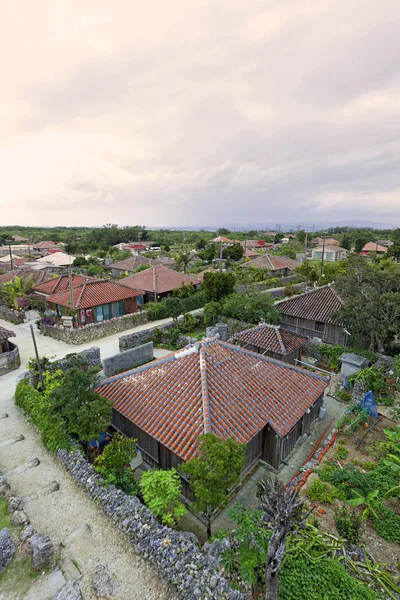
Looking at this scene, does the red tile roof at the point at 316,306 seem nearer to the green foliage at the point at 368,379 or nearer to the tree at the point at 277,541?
the green foliage at the point at 368,379

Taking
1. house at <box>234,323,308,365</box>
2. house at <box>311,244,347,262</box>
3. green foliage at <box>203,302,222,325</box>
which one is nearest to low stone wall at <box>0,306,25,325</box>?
green foliage at <box>203,302,222,325</box>

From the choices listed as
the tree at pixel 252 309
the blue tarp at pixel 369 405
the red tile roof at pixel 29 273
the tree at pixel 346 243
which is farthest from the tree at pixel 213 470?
the tree at pixel 346 243

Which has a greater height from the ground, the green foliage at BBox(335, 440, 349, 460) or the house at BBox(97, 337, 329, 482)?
the house at BBox(97, 337, 329, 482)

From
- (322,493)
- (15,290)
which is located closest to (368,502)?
(322,493)

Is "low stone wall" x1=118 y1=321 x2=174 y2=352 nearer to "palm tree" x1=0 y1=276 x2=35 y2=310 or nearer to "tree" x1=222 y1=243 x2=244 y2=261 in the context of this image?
"palm tree" x1=0 y1=276 x2=35 y2=310

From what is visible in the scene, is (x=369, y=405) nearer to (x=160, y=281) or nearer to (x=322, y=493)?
(x=322, y=493)

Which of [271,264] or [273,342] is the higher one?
[271,264]

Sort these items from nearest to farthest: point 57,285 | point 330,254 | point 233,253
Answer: point 57,285, point 233,253, point 330,254
